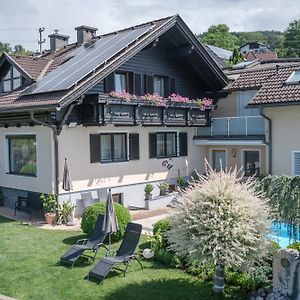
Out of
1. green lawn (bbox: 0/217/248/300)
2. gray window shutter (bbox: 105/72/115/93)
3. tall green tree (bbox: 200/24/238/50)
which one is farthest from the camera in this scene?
tall green tree (bbox: 200/24/238/50)

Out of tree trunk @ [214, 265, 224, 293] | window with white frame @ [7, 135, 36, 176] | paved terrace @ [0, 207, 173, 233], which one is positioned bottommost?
paved terrace @ [0, 207, 173, 233]

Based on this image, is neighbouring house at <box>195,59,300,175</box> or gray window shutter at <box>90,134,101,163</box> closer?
gray window shutter at <box>90,134,101,163</box>

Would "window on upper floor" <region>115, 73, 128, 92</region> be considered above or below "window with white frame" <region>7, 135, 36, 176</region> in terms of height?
above

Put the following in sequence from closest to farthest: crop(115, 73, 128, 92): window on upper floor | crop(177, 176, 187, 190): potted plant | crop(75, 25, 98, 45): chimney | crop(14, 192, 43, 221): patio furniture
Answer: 1. crop(14, 192, 43, 221): patio furniture
2. crop(115, 73, 128, 92): window on upper floor
3. crop(177, 176, 187, 190): potted plant
4. crop(75, 25, 98, 45): chimney

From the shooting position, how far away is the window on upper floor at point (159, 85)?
21828 mm

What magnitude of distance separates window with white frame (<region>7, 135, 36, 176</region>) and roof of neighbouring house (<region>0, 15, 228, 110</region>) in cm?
165

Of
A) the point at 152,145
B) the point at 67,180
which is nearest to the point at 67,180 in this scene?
the point at 67,180

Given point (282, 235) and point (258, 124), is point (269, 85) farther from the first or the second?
point (282, 235)

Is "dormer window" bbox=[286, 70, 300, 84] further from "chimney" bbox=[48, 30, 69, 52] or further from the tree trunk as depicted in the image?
the tree trunk

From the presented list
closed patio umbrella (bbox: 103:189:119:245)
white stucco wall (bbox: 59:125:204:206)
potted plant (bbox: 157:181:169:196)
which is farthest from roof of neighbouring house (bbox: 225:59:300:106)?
closed patio umbrella (bbox: 103:189:119:245)

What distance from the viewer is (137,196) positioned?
20594 millimetres

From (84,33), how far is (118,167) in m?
8.59

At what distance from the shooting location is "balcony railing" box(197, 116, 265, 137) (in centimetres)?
2139

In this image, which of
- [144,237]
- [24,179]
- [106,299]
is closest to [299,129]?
[144,237]
